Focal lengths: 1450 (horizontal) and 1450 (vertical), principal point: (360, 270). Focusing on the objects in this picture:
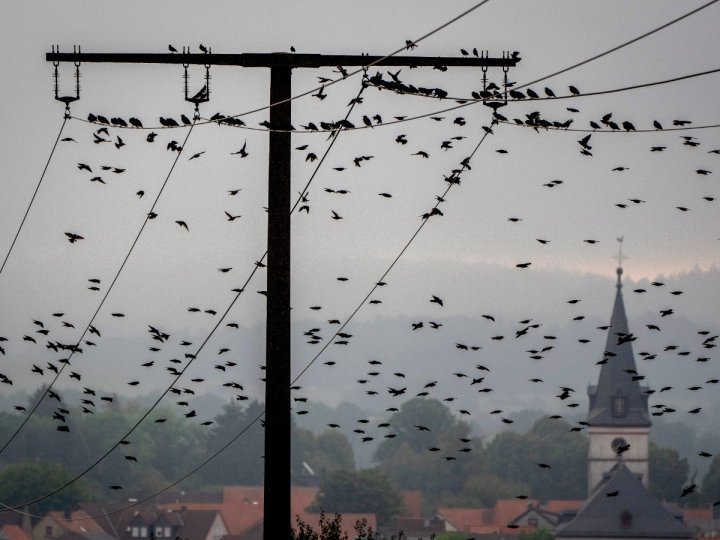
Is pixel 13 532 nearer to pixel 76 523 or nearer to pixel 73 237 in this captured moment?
pixel 76 523

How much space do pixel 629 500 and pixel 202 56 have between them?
157282mm

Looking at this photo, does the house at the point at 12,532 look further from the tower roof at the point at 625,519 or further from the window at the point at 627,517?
the window at the point at 627,517

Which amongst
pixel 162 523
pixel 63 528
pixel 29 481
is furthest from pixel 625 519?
pixel 29 481

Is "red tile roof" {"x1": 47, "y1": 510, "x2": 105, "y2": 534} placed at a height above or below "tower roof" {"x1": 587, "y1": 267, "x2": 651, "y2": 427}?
below

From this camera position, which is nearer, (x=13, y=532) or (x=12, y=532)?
(x=12, y=532)

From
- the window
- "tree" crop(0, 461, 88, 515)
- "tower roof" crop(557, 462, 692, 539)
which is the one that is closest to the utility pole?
"tower roof" crop(557, 462, 692, 539)

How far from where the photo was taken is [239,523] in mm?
197500

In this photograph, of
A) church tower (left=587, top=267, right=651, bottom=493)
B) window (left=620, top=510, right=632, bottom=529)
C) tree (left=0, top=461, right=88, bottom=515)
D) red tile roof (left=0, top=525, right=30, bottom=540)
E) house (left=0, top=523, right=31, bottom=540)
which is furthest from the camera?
tree (left=0, top=461, right=88, bottom=515)

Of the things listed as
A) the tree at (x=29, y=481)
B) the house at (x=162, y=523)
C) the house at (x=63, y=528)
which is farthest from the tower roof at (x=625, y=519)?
the tree at (x=29, y=481)

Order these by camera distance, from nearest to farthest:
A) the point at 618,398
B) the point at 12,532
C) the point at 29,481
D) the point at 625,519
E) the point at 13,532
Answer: the point at 625,519 → the point at 12,532 → the point at 13,532 → the point at 618,398 → the point at 29,481

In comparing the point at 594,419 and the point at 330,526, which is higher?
the point at 594,419

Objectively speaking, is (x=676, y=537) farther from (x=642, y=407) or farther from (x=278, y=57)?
(x=278, y=57)

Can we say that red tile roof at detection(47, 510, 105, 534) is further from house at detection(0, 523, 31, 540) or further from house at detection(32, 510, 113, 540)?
house at detection(0, 523, 31, 540)

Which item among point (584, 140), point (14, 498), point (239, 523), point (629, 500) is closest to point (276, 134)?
point (584, 140)
